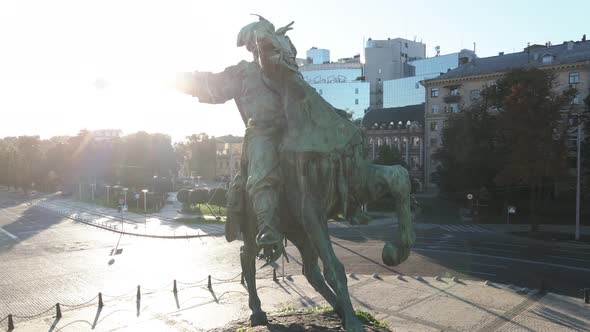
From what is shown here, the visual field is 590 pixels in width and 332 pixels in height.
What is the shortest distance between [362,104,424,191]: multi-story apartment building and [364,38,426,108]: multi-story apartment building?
33.9 metres

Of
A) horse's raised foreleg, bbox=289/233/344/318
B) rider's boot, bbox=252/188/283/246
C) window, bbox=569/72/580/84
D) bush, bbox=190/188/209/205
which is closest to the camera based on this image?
rider's boot, bbox=252/188/283/246

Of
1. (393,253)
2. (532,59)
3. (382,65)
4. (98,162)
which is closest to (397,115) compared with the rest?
(532,59)

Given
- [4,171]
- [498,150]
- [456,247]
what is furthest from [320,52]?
[456,247]

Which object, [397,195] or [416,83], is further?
[416,83]

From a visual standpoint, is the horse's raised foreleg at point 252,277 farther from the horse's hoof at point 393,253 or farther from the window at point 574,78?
the window at point 574,78

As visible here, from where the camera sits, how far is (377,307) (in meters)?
14.4

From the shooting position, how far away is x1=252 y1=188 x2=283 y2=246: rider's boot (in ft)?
19.4

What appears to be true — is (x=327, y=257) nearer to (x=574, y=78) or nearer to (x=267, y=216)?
(x=267, y=216)

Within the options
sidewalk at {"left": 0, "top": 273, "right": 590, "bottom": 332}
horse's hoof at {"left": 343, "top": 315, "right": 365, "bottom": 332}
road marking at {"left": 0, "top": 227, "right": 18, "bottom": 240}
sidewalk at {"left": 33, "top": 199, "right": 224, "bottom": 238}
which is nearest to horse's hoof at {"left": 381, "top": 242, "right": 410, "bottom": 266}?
horse's hoof at {"left": 343, "top": 315, "right": 365, "bottom": 332}

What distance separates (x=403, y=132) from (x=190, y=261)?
196 feet

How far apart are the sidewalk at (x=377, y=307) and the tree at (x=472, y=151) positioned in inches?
1108

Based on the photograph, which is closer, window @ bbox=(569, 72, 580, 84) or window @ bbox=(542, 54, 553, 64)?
window @ bbox=(569, 72, 580, 84)

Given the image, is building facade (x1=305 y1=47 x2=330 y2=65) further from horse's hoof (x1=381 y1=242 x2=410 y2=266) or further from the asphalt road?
horse's hoof (x1=381 y1=242 x2=410 y2=266)

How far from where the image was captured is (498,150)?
41.7m
